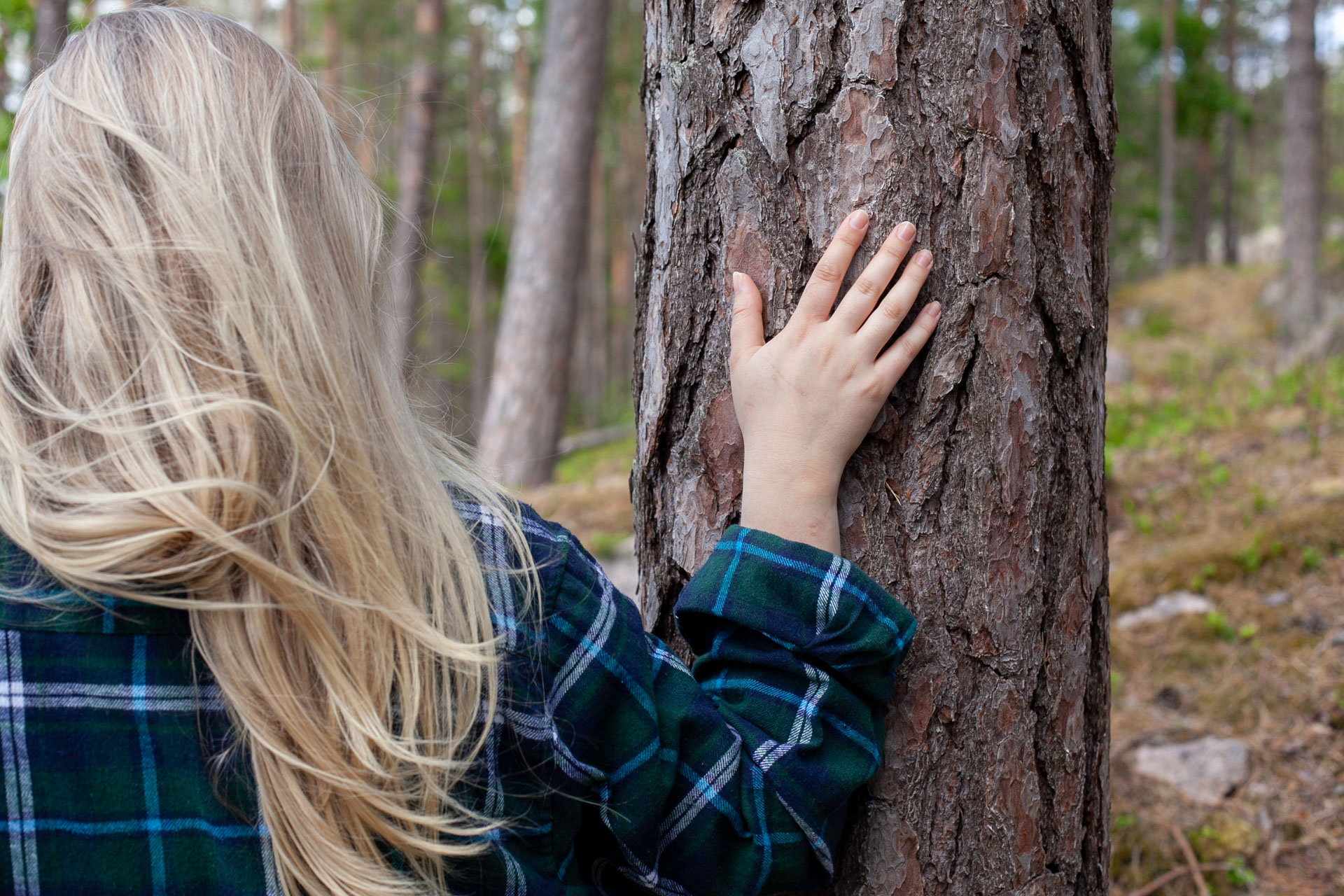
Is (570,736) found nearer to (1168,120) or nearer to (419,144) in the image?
(419,144)

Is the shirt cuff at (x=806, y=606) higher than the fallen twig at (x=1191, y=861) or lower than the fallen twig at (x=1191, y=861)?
higher

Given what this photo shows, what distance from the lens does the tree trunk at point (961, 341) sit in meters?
1.26

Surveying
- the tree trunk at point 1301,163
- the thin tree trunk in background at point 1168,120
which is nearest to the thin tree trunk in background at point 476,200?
the tree trunk at point 1301,163

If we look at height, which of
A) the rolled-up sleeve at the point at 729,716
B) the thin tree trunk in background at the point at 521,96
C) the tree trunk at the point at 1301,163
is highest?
the thin tree trunk in background at the point at 521,96

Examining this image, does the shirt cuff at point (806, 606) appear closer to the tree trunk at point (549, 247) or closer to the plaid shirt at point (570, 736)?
the plaid shirt at point (570, 736)

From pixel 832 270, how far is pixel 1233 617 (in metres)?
2.95

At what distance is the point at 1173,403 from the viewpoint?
20.9 feet

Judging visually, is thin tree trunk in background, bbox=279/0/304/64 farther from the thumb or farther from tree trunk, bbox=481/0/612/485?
the thumb

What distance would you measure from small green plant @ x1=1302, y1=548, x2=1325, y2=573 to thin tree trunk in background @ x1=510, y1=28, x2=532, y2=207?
51.8ft

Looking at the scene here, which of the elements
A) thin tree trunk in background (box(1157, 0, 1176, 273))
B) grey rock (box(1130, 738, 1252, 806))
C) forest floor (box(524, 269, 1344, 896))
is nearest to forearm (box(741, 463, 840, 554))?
forest floor (box(524, 269, 1344, 896))

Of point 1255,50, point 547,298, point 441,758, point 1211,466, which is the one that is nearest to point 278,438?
point 441,758

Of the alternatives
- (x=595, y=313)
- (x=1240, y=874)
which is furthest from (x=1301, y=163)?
(x=595, y=313)

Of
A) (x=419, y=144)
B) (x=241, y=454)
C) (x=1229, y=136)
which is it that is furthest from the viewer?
(x=1229, y=136)

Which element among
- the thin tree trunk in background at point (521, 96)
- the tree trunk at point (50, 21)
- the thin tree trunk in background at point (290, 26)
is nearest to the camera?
the tree trunk at point (50, 21)
